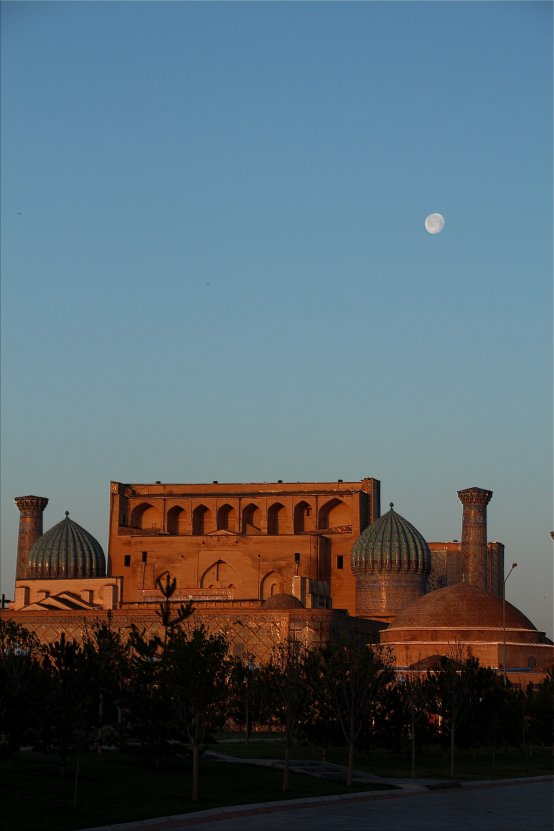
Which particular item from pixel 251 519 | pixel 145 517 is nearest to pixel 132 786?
pixel 251 519

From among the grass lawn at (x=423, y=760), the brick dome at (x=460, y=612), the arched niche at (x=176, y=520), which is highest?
the arched niche at (x=176, y=520)

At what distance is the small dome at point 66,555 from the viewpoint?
82125 millimetres

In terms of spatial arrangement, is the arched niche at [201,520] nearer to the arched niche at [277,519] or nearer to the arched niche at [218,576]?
the arched niche at [277,519]

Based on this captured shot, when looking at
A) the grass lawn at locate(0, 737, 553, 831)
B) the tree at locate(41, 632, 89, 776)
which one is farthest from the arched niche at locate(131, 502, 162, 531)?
the tree at locate(41, 632, 89, 776)

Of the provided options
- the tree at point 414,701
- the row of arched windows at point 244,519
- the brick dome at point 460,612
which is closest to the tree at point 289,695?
the tree at point 414,701

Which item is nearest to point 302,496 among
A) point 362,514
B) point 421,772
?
point 362,514

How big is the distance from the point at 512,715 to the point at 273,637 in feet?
62.0

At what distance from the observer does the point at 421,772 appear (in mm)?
44594

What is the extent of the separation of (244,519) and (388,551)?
995 cm

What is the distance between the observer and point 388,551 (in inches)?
3100

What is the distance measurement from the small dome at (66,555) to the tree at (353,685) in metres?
37.6

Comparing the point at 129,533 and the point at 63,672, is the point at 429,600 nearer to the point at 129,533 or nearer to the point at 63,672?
the point at 129,533

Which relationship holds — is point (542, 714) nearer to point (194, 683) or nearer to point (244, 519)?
point (194, 683)

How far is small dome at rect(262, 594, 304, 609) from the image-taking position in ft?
230
